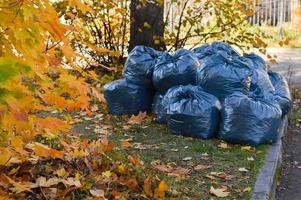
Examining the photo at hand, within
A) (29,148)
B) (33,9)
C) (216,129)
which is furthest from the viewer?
(216,129)

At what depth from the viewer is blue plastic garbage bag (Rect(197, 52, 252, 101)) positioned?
18.7ft

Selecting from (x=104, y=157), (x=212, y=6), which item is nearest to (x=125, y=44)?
(x=212, y=6)

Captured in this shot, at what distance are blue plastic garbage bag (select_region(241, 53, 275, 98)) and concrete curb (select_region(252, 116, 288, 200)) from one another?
61 centimetres

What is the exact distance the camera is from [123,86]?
659 centimetres

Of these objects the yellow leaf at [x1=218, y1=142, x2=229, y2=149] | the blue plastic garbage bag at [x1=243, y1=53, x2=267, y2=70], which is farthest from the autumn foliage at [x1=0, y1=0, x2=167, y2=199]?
the blue plastic garbage bag at [x1=243, y1=53, x2=267, y2=70]

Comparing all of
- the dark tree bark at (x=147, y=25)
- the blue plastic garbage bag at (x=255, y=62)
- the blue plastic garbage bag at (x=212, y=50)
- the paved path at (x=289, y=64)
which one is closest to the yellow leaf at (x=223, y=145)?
the blue plastic garbage bag at (x=212, y=50)

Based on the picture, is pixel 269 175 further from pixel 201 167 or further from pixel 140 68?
pixel 140 68

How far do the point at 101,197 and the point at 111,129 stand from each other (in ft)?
8.62

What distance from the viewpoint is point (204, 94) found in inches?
221

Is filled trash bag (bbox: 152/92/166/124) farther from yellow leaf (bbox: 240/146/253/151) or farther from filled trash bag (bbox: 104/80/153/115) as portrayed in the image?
yellow leaf (bbox: 240/146/253/151)

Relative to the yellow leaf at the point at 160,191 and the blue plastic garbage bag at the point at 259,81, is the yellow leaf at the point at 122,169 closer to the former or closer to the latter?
the yellow leaf at the point at 160,191

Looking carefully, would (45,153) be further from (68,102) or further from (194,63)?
(194,63)

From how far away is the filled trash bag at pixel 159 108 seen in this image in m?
5.99

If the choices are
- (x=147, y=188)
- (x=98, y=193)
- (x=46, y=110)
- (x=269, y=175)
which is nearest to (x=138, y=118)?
(x=269, y=175)
